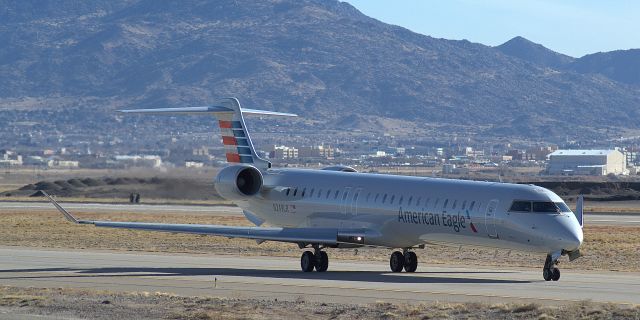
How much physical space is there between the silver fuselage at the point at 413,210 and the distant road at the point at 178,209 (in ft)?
89.7

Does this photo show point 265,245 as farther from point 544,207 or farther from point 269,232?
point 544,207

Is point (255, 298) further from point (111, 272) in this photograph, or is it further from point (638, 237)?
point (638, 237)

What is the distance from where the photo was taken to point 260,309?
25062mm

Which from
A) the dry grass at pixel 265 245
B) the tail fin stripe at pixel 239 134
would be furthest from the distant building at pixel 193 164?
the tail fin stripe at pixel 239 134

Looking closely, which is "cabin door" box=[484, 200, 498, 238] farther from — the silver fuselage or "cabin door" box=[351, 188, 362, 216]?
"cabin door" box=[351, 188, 362, 216]

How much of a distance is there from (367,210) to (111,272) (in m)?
6.97

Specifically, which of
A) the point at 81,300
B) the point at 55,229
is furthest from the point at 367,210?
the point at 55,229

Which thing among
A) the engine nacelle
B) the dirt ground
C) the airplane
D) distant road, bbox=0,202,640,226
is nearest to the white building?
distant road, bbox=0,202,640,226

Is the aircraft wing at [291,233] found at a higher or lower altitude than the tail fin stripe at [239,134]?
lower

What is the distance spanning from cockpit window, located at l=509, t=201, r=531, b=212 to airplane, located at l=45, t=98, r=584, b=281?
0.08 feet

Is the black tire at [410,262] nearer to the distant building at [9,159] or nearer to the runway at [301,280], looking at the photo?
the runway at [301,280]

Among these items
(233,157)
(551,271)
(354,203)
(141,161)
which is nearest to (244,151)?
(233,157)

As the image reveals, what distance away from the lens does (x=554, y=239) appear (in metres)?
31.4

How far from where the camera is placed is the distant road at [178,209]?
65625 mm
